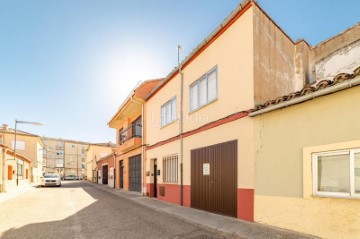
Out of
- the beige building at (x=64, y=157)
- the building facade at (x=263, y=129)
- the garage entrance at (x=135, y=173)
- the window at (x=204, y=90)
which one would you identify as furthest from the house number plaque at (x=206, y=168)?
the beige building at (x=64, y=157)

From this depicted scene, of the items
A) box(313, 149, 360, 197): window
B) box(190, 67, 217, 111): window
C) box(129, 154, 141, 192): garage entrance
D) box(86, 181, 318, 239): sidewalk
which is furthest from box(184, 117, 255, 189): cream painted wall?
box(129, 154, 141, 192): garage entrance

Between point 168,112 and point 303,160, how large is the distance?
8351 mm

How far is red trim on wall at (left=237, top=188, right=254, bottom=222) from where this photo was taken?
6.93m

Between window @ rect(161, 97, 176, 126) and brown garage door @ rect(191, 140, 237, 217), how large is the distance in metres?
3.08

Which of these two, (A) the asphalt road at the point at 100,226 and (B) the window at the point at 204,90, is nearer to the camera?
(A) the asphalt road at the point at 100,226

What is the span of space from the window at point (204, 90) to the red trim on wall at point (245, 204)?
342cm

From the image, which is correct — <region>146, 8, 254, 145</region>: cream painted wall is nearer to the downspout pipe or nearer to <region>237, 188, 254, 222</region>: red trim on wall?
the downspout pipe

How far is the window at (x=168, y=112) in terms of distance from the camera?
41.4ft

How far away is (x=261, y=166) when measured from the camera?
6.77 meters

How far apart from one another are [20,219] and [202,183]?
6371 millimetres

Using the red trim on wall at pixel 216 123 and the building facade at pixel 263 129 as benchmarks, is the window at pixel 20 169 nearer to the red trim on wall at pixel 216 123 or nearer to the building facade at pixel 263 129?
the building facade at pixel 263 129

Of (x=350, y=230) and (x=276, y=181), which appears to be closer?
(x=350, y=230)

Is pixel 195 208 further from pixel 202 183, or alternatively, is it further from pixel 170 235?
pixel 170 235

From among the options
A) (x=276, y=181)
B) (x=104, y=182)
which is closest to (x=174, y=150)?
(x=276, y=181)
